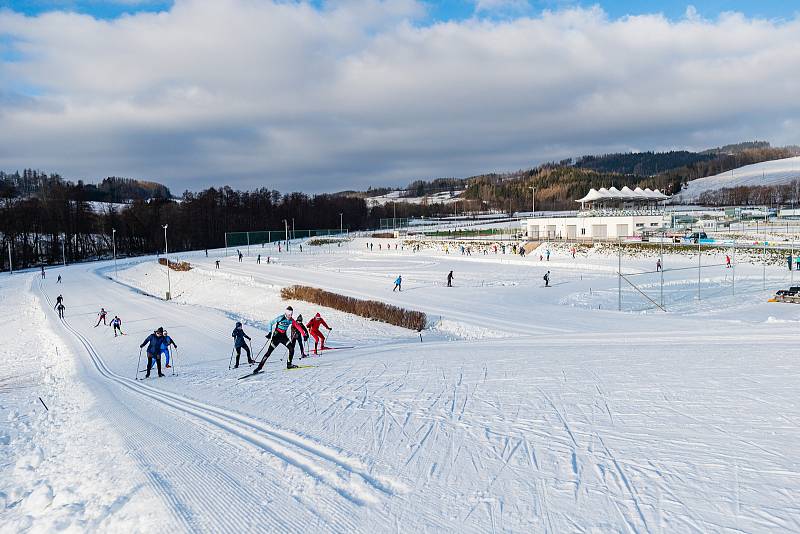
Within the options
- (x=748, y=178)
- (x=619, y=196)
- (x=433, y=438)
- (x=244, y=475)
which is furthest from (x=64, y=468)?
(x=748, y=178)

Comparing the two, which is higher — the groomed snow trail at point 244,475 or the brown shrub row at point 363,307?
the groomed snow trail at point 244,475

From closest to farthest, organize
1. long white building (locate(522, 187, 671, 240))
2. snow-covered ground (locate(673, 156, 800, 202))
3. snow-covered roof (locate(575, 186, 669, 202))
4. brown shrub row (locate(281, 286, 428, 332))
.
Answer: brown shrub row (locate(281, 286, 428, 332)), long white building (locate(522, 187, 671, 240)), snow-covered roof (locate(575, 186, 669, 202)), snow-covered ground (locate(673, 156, 800, 202))

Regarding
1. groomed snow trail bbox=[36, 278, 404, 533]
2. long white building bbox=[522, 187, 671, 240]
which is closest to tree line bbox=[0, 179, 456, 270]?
long white building bbox=[522, 187, 671, 240]

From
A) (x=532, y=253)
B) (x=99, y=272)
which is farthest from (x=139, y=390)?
(x=99, y=272)

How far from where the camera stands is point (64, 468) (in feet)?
23.6

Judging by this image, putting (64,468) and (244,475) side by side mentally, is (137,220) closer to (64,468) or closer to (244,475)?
(64,468)

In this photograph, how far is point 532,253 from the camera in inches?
2228

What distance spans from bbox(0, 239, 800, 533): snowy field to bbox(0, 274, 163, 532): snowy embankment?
4cm

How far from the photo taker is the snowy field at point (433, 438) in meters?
5.14

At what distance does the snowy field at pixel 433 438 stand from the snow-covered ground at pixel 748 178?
6070 inches

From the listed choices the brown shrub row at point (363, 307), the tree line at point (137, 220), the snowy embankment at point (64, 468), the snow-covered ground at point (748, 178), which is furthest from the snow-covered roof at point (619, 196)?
the snow-covered ground at point (748, 178)

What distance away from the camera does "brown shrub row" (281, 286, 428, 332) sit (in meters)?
24.5

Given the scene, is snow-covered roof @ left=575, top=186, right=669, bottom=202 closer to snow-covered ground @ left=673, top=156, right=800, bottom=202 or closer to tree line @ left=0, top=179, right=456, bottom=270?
tree line @ left=0, top=179, right=456, bottom=270

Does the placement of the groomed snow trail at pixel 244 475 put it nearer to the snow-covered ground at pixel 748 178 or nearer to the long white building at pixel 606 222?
the long white building at pixel 606 222
